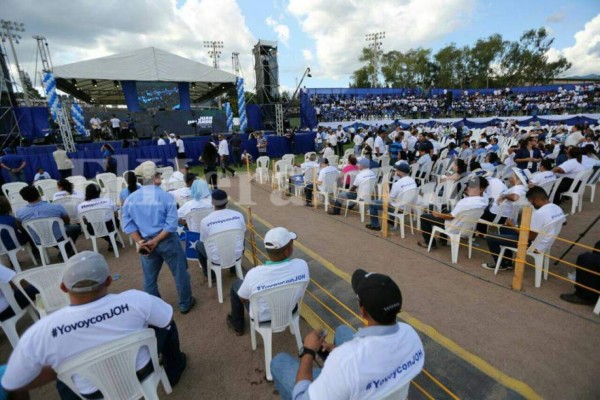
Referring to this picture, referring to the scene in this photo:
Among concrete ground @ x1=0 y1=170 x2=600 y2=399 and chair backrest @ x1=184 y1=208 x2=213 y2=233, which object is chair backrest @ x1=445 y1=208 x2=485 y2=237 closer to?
concrete ground @ x1=0 y1=170 x2=600 y2=399

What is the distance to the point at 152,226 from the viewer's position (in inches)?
127

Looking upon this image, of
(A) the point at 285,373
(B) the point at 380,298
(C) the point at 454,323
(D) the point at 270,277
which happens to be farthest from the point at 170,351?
(C) the point at 454,323

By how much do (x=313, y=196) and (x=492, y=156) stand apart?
4.47 meters

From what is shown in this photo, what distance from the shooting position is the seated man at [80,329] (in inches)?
61.0

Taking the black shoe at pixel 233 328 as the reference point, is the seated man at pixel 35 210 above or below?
above

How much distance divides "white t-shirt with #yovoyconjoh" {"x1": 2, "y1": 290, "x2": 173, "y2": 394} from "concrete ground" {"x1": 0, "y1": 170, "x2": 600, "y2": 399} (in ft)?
3.48

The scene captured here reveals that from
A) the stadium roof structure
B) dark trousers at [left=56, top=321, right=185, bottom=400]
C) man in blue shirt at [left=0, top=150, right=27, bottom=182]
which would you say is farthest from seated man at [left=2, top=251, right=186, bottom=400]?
the stadium roof structure

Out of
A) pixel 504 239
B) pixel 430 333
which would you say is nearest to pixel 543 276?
pixel 504 239

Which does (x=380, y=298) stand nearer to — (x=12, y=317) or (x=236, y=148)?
(x=12, y=317)

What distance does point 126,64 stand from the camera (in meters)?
16.4

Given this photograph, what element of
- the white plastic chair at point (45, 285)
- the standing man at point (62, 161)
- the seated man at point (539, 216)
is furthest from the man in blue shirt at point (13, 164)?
the seated man at point (539, 216)

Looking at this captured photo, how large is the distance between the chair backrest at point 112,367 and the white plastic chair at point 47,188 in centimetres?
779

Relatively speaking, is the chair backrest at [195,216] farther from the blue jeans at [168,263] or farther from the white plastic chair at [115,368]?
the white plastic chair at [115,368]

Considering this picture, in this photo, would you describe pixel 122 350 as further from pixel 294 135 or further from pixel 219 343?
pixel 294 135
